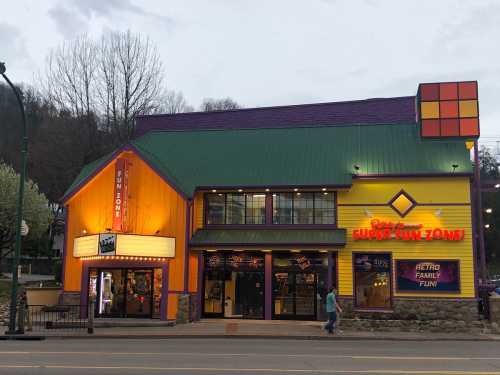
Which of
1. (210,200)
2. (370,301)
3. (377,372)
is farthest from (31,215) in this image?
(377,372)

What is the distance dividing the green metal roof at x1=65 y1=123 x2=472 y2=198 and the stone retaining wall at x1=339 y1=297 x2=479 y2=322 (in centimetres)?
574

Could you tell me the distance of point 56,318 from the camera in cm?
2456

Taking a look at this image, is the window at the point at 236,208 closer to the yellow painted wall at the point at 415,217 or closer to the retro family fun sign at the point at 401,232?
the yellow painted wall at the point at 415,217

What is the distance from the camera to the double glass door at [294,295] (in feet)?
81.8

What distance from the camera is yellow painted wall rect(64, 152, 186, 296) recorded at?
25.2 m

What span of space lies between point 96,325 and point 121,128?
22.7 metres

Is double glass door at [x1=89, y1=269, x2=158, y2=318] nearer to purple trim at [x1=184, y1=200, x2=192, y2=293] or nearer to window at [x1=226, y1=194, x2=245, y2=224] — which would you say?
purple trim at [x1=184, y1=200, x2=192, y2=293]

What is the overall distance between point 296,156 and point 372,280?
7.09 meters

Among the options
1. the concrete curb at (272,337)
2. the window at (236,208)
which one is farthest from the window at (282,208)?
the concrete curb at (272,337)

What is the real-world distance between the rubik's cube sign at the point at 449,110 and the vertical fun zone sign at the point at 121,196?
570 inches

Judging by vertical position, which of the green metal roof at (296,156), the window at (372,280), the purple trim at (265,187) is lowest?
the window at (372,280)

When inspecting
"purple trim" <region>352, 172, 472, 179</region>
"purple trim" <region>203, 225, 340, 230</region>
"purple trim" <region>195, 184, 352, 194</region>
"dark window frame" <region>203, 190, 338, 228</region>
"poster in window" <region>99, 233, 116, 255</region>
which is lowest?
"poster in window" <region>99, 233, 116, 255</region>

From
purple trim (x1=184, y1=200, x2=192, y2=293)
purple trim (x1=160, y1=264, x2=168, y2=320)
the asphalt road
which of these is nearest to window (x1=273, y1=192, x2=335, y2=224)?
purple trim (x1=184, y1=200, x2=192, y2=293)

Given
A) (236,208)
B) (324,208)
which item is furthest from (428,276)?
(236,208)
